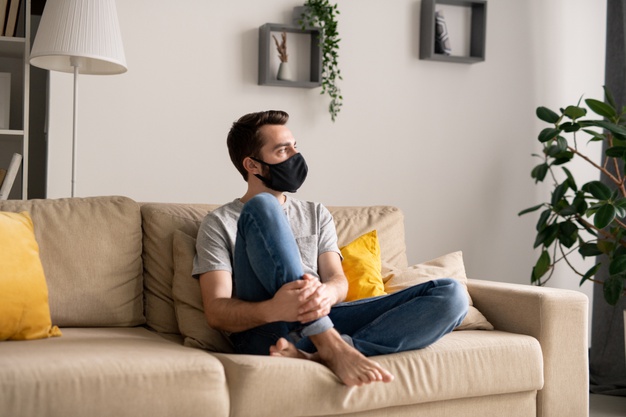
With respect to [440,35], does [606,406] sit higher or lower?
lower

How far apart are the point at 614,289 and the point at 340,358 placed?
172cm

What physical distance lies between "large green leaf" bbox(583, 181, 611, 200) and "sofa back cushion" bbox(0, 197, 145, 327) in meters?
1.94

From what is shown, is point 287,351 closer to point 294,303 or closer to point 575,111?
point 294,303

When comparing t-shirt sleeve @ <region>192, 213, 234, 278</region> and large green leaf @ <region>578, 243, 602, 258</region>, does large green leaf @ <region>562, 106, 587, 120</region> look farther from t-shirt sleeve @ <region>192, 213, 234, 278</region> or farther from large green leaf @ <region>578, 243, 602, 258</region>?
t-shirt sleeve @ <region>192, 213, 234, 278</region>

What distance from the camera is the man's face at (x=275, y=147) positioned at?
98.1 inches

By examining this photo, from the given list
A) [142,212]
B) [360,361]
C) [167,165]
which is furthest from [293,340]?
[167,165]

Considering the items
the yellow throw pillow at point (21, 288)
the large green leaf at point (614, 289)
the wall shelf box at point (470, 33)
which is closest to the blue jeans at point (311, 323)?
the yellow throw pillow at point (21, 288)

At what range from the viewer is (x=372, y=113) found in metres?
3.74

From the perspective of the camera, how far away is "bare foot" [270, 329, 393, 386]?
2.04 metres

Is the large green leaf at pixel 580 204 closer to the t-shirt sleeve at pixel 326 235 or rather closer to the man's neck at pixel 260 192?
Result: the t-shirt sleeve at pixel 326 235

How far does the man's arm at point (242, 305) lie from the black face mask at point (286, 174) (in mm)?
355

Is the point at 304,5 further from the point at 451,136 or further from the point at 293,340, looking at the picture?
the point at 293,340

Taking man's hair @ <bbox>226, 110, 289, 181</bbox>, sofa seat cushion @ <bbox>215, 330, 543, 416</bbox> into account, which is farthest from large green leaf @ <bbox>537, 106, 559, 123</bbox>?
man's hair @ <bbox>226, 110, 289, 181</bbox>

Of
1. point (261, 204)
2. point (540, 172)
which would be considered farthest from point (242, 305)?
point (540, 172)
